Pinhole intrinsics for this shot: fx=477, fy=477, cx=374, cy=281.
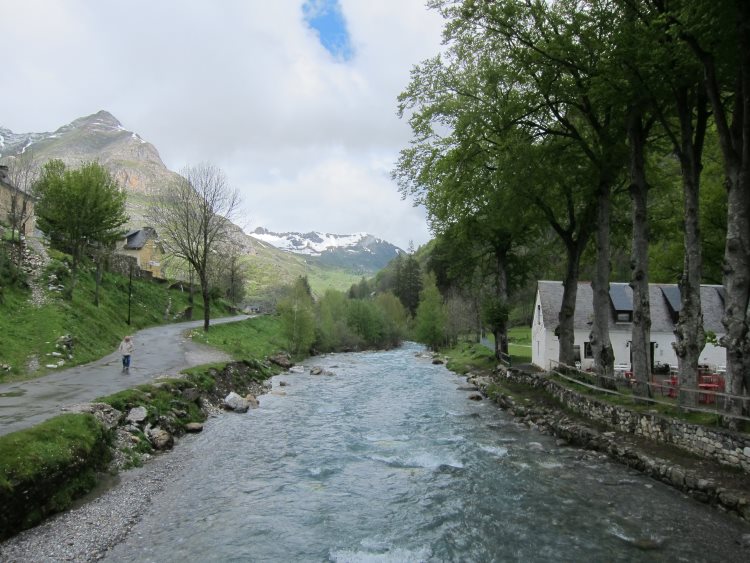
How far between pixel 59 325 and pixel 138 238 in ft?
213

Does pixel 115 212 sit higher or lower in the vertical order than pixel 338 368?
higher

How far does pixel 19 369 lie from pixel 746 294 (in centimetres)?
2837

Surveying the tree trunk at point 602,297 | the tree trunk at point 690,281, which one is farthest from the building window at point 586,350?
the tree trunk at point 690,281

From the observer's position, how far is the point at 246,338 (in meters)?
51.6

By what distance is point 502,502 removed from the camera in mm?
12938

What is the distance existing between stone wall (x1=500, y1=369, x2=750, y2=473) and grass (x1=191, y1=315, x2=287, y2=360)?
2518 cm

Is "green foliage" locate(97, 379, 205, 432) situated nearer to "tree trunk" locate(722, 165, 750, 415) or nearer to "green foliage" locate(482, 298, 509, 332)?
"tree trunk" locate(722, 165, 750, 415)

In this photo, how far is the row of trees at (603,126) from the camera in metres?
14.2

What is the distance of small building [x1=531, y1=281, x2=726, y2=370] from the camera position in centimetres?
3784

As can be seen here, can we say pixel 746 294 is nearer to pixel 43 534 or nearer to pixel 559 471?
pixel 559 471

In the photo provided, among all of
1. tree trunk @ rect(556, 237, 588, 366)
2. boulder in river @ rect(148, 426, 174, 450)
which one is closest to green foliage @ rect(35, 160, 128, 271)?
boulder in river @ rect(148, 426, 174, 450)

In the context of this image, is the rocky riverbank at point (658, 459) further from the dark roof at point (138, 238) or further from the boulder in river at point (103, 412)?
the dark roof at point (138, 238)

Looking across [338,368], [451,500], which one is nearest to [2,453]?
[451,500]

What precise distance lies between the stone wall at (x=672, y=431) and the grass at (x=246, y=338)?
82.6ft
